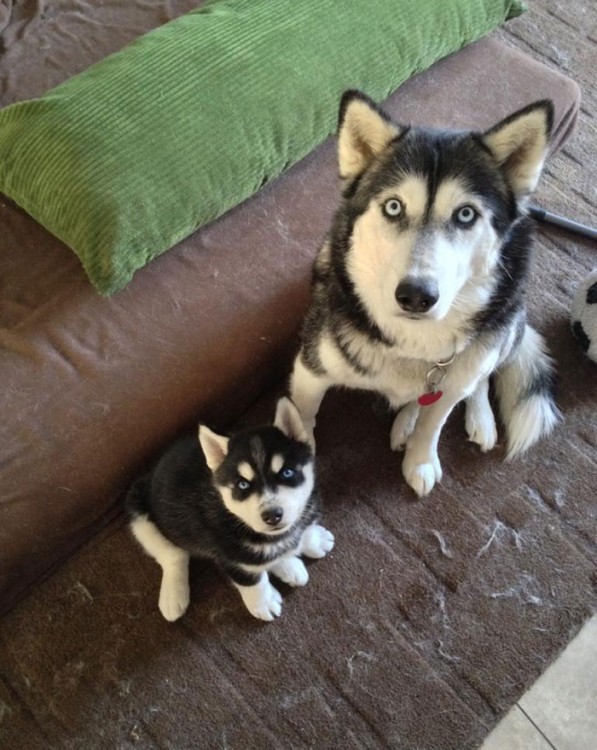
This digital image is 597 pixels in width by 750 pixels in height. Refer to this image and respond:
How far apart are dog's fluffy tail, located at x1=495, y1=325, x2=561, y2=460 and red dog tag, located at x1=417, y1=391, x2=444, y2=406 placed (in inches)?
15.4

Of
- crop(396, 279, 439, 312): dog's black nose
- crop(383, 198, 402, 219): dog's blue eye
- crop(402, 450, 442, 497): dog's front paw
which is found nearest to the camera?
crop(396, 279, 439, 312): dog's black nose

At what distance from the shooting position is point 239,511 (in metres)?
1.62

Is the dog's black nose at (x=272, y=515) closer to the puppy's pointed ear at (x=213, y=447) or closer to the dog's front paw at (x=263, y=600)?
the puppy's pointed ear at (x=213, y=447)

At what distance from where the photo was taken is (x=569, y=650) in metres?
1.93

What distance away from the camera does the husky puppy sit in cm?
160

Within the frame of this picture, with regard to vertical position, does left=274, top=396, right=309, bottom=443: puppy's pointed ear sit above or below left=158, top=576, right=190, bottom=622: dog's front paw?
above

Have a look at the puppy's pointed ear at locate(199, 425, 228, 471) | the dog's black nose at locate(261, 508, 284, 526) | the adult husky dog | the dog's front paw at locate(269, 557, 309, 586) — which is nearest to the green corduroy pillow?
the adult husky dog

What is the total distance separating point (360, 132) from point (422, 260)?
40 cm

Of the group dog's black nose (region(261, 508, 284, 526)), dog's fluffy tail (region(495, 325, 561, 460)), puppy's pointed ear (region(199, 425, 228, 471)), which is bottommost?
dog's fluffy tail (region(495, 325, 561, 460))

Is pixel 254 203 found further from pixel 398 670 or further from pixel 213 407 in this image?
pixel 398 670

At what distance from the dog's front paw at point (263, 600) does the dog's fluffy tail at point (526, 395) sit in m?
0.85

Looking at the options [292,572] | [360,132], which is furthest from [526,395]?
[360,132]

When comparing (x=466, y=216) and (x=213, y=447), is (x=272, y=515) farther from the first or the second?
(x=466, y=216)

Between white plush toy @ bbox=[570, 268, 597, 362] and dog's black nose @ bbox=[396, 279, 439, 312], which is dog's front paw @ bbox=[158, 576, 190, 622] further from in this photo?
white plush toy @ bbox=[570, 268, 597, 362]
